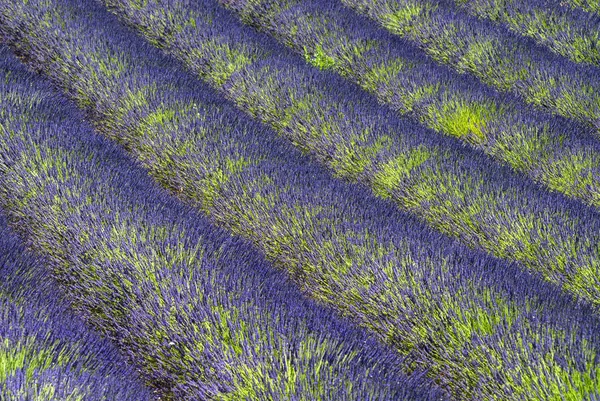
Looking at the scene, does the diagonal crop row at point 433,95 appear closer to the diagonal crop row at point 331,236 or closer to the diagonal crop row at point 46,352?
the diagonal crop row at point 331,236

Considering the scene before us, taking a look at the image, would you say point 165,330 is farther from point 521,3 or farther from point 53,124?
point 521,3

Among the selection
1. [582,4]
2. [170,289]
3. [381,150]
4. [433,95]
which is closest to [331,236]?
→ [170,289]

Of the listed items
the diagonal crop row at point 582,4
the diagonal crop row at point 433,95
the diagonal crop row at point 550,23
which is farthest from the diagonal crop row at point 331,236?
the diagonal crop row at point 582,4

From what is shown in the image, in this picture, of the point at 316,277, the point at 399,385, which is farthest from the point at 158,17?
the point at 399,385

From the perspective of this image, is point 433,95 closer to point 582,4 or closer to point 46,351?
point 582,4

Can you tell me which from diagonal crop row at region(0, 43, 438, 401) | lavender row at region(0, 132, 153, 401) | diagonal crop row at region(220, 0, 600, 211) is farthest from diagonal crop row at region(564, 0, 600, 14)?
lavender row at region(0, 132, 153, 401)
